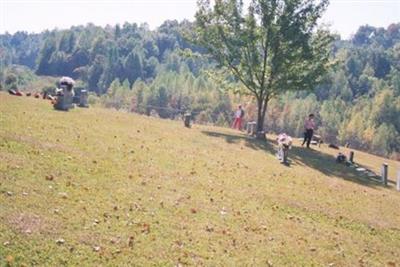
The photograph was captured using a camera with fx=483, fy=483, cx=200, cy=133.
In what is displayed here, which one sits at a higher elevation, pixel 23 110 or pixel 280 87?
pixel 280 87

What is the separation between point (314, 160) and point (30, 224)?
20.5 metres

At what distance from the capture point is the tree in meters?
31.8

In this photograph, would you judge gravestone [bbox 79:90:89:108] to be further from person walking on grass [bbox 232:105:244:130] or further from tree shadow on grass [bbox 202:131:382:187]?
person walking on grass [bbox 232:105:244:130]

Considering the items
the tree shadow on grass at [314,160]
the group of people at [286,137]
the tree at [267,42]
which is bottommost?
the tree shadow on grass at [314,160]

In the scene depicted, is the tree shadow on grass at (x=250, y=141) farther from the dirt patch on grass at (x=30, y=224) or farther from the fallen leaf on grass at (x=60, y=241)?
the fallen leaf on grass at (x=60, y=241)

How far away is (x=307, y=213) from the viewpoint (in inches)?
653

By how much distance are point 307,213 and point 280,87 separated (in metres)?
18.4

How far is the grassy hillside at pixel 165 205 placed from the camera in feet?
35.7

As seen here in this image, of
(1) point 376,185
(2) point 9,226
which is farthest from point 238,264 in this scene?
(1) point 376,185

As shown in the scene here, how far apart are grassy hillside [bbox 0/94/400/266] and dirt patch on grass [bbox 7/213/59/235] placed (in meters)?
0.02

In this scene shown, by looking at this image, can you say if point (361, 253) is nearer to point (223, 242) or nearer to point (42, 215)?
point (223, 242)

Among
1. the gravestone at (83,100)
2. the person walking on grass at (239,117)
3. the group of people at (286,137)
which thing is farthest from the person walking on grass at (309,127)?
the gravestone at (83,100)

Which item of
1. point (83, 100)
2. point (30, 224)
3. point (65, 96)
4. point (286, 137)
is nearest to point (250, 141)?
point (286, 137)

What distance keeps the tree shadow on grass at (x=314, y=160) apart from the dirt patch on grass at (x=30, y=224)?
15.6m
